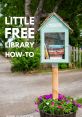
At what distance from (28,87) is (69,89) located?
4.65ft

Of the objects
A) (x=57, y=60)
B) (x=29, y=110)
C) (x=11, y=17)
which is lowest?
(x=29, y=110)

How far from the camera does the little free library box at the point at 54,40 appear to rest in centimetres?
786

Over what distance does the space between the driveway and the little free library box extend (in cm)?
204

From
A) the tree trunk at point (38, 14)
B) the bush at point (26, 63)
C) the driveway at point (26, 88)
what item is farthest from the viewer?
the tree trunk at point (38, 14)

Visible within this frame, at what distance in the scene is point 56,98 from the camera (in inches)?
311

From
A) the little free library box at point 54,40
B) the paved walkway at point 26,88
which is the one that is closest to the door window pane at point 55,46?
the little free library box at point 54,40

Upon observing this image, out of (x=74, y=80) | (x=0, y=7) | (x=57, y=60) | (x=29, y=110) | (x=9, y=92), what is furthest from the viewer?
(x=0, y=7)

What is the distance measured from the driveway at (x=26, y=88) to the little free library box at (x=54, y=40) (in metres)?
2.04

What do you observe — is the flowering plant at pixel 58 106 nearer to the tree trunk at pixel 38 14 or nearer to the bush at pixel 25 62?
the bush at pixel 25 62

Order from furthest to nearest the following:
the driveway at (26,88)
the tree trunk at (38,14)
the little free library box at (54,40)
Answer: the tree trunk at (38,14) → the driveway at (26,88) → the little free library box at (54,40)

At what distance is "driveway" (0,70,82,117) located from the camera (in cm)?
982

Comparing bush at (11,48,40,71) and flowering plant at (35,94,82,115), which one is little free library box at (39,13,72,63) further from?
bush at (11,48,40,71)

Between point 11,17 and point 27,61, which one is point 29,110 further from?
point 11,17

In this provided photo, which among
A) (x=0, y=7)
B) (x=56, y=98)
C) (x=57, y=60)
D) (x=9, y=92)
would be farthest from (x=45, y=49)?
(x=0, y=7)
